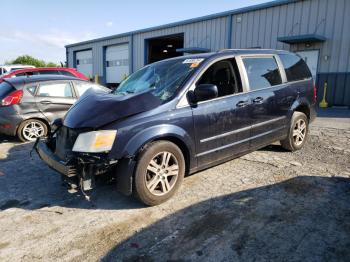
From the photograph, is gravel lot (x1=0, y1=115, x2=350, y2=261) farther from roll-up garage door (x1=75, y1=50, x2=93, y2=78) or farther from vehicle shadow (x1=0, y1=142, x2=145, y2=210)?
roll-up garage door (x1=75, y1=50, x2=93, y2=78)

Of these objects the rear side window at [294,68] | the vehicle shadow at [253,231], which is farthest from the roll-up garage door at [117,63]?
the vehicle shadow at [253,231]

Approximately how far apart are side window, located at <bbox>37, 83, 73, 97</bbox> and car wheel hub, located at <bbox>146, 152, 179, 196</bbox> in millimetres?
4280

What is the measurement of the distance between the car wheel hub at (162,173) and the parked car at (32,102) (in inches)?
141

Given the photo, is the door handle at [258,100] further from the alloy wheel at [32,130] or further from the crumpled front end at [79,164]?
the alloy wheel at [32,130]

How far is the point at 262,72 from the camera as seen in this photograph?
4641 millimetres

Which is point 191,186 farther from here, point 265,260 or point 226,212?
point 265,260

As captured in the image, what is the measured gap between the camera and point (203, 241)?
105 inches

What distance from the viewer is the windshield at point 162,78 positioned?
3697mm

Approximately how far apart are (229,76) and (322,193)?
196cm

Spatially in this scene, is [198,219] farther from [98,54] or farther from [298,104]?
[98,54]

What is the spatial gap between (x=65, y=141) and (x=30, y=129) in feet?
11.9

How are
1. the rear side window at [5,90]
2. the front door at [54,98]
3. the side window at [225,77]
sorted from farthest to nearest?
the front door at [54,98] < the rear side window at [5,90] < the side window at [225,77]

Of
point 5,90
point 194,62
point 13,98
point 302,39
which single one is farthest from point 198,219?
point 302,39

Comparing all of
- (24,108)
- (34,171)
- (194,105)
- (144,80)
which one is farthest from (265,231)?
(24,108)
